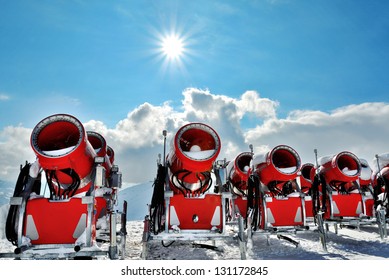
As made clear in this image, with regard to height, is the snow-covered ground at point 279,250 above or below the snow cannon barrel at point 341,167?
below

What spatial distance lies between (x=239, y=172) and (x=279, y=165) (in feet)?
7.03

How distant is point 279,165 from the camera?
371 inches

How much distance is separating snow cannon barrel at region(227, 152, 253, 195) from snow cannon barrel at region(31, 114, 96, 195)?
20.8 ft

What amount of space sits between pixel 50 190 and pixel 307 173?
11922mm

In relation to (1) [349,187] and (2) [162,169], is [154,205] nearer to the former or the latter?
(2) [162,169]

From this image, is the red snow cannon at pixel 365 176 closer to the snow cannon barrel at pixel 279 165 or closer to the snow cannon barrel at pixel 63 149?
the snow cannon barrel at pixel 279 165

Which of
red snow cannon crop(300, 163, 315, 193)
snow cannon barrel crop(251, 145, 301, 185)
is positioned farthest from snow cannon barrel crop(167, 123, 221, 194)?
red snow cannon crop(300, 163, 315, 193)

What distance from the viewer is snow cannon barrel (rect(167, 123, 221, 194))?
646 cm

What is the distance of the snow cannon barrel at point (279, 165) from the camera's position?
8.42 meters

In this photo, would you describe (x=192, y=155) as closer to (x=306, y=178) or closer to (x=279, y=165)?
(x=279, y=165)

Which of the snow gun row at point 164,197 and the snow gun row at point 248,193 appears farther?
the snow gun row at point 248,193

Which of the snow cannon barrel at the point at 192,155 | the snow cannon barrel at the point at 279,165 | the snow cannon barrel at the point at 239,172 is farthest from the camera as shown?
the snow cannon barrel at the point at 239,172

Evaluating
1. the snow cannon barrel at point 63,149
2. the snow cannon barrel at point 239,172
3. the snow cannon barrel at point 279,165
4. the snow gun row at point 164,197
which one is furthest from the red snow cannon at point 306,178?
the snow cannon barrel at point 63,149

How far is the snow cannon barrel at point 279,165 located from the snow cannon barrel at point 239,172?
7.09 ft
